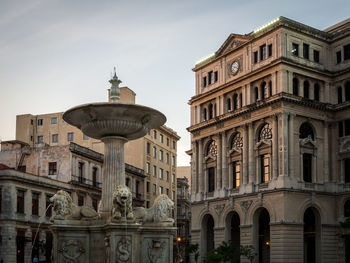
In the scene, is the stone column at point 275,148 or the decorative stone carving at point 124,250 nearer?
the decorative stone carving at point 124,250

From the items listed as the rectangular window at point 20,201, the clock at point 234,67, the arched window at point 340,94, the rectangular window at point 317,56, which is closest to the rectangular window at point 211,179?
the clock at point 234,67

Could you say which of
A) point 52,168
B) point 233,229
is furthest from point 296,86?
point 52,168

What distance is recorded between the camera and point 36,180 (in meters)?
51.7

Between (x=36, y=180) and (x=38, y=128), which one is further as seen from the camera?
(x=38, y=128)

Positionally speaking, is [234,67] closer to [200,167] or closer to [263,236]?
[200,167]

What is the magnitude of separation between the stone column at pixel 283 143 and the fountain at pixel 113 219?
2918cm

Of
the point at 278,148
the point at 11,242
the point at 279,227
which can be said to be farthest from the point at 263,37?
the point at 11,242

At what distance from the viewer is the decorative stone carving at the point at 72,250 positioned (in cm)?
1908

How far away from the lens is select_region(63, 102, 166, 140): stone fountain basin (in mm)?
19328

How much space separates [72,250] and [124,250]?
6.57 feet

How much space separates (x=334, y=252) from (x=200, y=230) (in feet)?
44.8

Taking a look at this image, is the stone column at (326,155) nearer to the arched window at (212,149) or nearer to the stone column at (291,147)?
the stone column at (291,147)

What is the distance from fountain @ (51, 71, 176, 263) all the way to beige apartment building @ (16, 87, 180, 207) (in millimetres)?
50925

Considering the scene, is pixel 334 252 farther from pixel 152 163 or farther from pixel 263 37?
pixel 152 163
